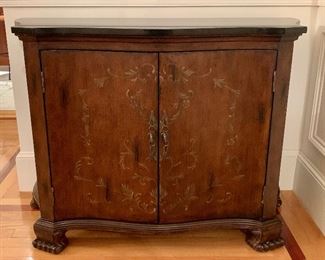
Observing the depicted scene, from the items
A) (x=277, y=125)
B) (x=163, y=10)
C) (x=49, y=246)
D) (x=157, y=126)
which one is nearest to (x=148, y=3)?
(x=163, y=10)

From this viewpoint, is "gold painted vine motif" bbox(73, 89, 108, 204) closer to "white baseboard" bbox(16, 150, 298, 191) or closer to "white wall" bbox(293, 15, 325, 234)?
"white baseboard" bbox(16, 150, 298, 191)

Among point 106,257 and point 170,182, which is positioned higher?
point 170,182

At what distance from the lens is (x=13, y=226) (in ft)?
5.66

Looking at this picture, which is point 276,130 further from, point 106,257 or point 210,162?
point 106,257

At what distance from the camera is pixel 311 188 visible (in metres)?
1.82

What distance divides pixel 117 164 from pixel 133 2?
0.73 metres

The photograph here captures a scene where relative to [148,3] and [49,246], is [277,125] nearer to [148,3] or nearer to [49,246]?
[148,3]

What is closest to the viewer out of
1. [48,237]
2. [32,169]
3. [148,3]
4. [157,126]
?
[157,126]

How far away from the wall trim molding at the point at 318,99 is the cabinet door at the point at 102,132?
775 mm

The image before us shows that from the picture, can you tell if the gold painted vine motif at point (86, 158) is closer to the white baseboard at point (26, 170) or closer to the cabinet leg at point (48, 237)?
the cabinet leg at point (48, 237)

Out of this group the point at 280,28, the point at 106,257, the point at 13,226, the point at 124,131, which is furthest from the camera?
the point at 13,226

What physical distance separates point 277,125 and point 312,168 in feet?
1.69

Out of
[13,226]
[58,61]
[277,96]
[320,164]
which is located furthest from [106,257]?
[320,164]

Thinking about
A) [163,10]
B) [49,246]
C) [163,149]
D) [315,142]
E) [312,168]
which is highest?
[163,10]
